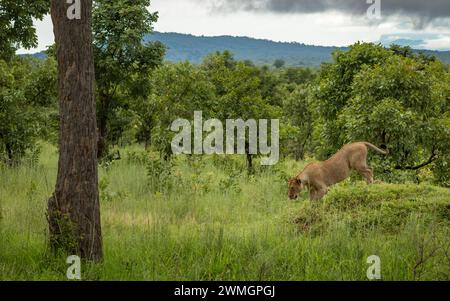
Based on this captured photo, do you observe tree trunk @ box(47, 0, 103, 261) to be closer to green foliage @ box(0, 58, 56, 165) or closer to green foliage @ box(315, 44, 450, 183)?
green foliage @ box(315, 44, 450, 183)

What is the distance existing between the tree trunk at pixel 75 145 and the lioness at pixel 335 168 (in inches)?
231

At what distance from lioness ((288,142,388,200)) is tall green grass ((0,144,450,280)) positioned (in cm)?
129

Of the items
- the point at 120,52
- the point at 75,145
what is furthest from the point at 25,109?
the point at 75,145

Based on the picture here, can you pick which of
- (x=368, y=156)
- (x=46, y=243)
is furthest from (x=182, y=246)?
(x=368, y=156)

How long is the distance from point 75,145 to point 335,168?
23.3ft

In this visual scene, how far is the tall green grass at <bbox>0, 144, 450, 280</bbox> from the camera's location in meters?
6.09

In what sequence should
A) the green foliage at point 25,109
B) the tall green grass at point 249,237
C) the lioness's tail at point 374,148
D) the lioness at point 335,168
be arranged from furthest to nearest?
the green foliage at point 25,109 → the lioness's tail at point 374,148 → the lioness at point 335,168 → the tall green grass at point 249,237

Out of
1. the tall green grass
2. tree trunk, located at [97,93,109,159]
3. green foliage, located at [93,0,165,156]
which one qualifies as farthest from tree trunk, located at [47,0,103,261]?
tree trunk, located at [97,93,109,159]

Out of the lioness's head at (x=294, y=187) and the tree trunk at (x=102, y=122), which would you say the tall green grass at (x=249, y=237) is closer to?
the lioness's head at (x=294, y=187)

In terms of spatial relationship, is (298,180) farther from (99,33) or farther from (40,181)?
(99,33)

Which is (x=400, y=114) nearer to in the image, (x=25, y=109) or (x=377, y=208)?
(x=377, y=208)

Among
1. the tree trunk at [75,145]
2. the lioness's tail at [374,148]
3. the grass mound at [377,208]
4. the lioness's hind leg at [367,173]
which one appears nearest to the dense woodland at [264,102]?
the lioness's tail at [374,148]

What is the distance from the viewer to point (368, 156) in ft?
41.7

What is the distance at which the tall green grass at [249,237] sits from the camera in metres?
6.09
